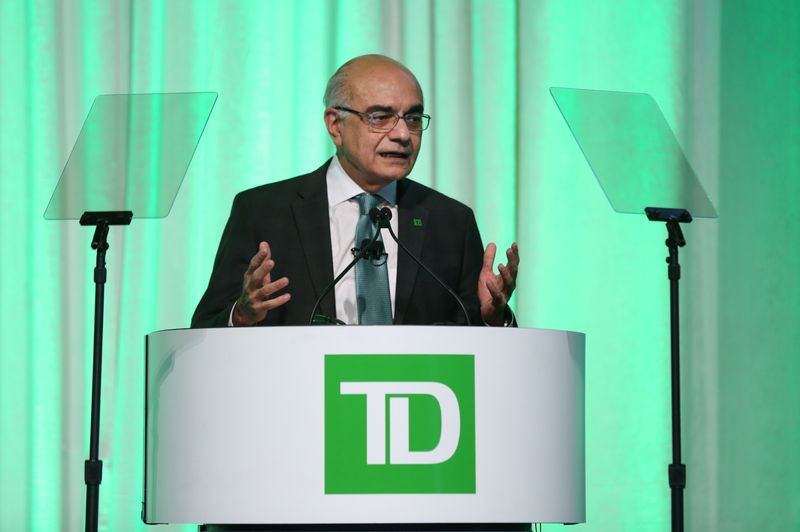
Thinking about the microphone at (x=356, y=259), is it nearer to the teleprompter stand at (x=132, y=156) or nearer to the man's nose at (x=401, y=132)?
the man's nose at (x=401, y=132)

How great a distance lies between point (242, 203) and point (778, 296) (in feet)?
7.73

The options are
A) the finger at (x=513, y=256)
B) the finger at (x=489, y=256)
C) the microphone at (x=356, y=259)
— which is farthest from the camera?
the finger at (x=489, y=256)

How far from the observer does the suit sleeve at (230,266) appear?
260 cm

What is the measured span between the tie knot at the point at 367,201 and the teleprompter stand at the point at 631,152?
59 cm

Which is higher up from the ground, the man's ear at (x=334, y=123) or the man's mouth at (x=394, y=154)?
the man's ear at (x=334, y=123)

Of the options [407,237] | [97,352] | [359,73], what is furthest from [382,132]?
[97,352]

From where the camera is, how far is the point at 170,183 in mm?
2822

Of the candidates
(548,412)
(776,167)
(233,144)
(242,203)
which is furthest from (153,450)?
(776,167)

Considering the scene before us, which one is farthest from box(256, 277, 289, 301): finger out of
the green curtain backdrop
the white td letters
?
the green curtain backdrop

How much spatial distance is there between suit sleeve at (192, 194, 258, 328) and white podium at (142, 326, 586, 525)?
77 centimetres

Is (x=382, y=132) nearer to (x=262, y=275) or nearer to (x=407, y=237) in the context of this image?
(x=407, y=237)

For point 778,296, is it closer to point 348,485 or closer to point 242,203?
point 242,203

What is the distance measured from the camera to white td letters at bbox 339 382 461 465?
1.73 m

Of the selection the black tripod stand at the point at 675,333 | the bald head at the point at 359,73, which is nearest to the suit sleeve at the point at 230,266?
the bald head at the point at 359,73
